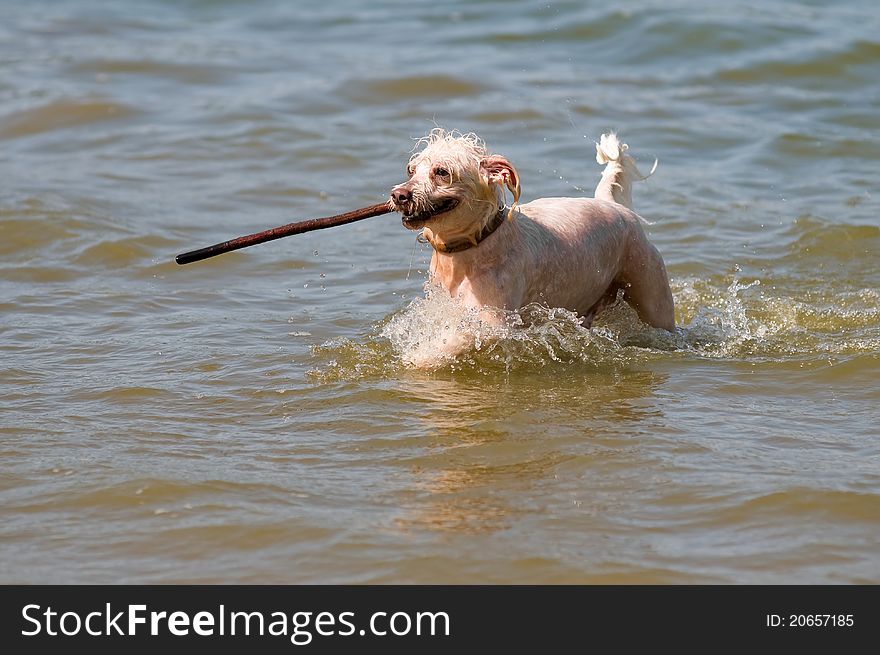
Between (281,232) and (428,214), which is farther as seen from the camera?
(281,232)

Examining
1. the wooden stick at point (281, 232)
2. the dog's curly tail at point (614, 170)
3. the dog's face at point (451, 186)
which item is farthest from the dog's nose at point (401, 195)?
the dog's curly tail at point (614, 170)

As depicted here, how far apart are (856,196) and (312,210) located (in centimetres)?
490

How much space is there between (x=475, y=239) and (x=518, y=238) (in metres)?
0.27

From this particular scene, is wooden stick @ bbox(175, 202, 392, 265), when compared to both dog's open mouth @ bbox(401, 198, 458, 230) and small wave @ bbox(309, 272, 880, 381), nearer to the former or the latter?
dog's open mouth @ bbox(401, 198, 458, 230)

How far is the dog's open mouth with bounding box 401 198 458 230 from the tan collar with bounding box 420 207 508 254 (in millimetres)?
282

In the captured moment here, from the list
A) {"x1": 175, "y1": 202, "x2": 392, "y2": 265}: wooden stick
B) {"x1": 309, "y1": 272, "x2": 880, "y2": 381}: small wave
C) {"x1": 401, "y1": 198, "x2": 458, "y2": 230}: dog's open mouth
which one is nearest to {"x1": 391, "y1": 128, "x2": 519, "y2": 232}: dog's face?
{"x1": 401, "y1": 198, "x2": 458, "y2": 230}: dog's open mouth

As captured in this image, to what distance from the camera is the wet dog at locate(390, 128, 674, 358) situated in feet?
22.4

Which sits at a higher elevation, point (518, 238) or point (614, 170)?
point (614, 170)

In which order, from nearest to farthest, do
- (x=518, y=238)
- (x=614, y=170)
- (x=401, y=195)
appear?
(x=401, y=195) < (x=518, y=238) < (x=614, y=170)

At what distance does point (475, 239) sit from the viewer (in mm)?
7105

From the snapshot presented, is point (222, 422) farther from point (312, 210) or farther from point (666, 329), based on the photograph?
point (312, 210)

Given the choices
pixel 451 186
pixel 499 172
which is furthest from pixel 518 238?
pixel 451 186

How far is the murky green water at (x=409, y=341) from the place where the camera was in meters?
5.30

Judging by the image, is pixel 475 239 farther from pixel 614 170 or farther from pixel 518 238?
pixel 614 170
